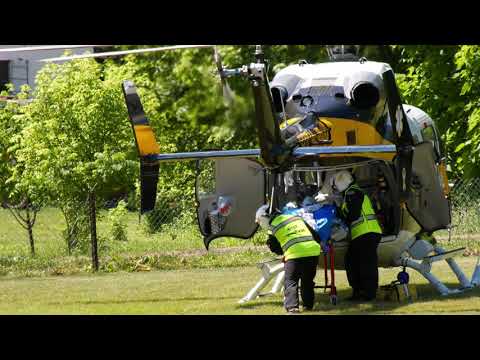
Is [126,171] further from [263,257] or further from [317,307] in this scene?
[317,307]

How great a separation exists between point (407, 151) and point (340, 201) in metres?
1.26

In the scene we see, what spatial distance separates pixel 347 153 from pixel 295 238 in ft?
3.46

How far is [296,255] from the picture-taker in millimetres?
12250

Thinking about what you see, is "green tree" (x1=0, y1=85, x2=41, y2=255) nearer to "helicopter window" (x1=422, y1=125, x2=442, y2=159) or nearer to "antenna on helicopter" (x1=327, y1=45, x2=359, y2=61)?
"antenna on helicopter" (x1=327, y1=45, x2=359, y2=61)

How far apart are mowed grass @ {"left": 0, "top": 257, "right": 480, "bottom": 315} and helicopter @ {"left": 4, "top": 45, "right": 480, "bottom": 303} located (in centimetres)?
57

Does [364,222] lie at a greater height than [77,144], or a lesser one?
lesser

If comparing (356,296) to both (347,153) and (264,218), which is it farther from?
(347,153)

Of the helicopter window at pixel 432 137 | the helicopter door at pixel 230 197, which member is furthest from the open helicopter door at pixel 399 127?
the helicopter door at pixel 230 197

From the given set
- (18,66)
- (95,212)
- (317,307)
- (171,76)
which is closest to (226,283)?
(317,307)

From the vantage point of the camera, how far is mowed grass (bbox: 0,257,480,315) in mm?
12812

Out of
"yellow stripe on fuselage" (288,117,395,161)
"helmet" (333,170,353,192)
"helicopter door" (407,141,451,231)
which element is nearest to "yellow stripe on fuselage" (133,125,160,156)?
"yellow stripe on fuselage" (288,117,395,161)

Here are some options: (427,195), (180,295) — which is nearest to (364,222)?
(427,195)

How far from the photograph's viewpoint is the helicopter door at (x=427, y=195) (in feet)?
43.8

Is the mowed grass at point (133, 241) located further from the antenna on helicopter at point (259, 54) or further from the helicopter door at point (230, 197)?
the antenna on helicopter at point (259, 54)
